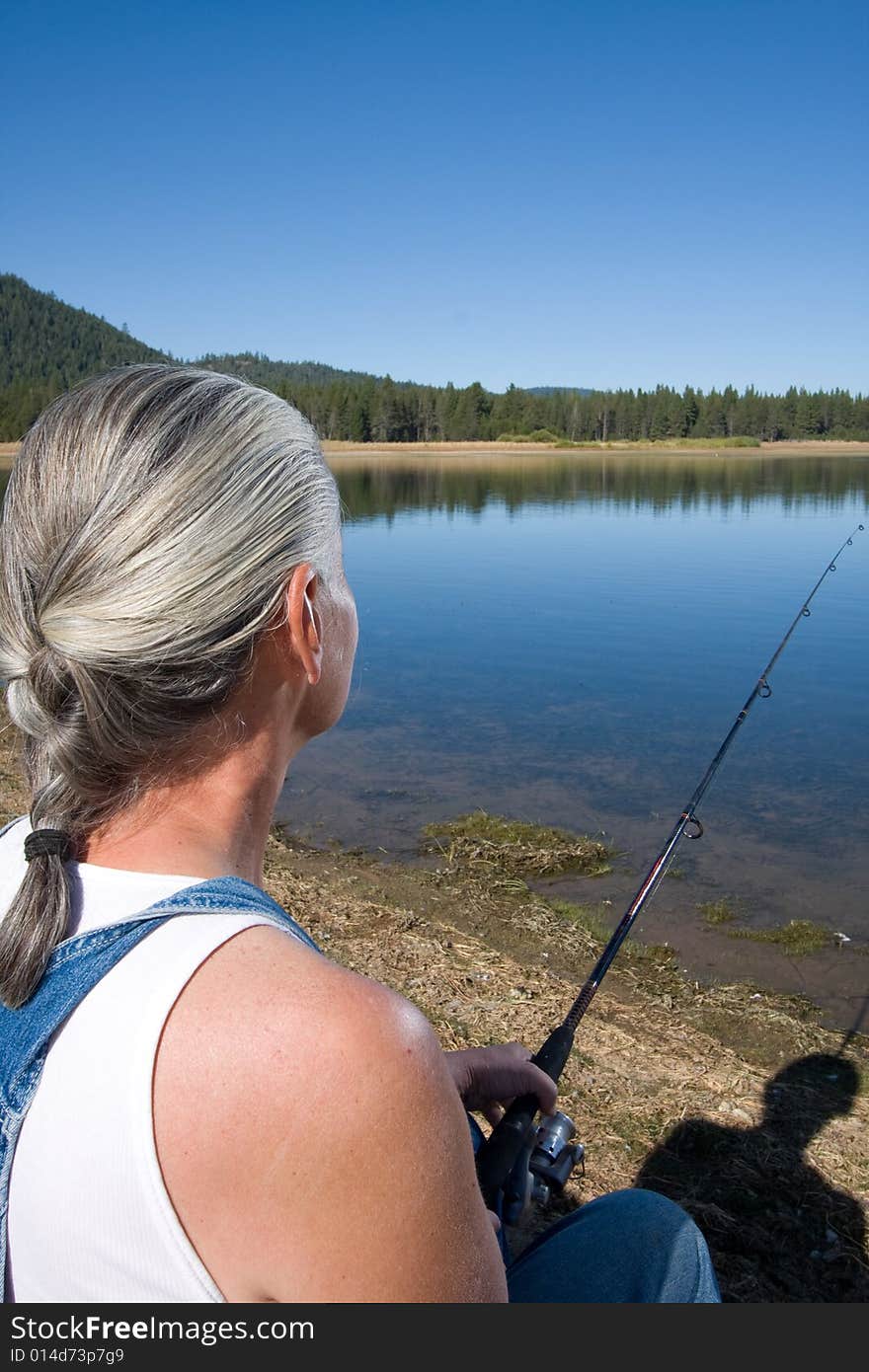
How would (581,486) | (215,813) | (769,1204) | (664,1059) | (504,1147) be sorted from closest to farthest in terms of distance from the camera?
(215,813) < (504,1147) < (769,1204) < (664,1059) < (581,486)

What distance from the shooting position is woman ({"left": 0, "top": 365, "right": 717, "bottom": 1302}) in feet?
3.01

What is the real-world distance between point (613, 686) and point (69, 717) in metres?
12.1

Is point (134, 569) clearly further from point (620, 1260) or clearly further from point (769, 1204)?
point (769, 1204)

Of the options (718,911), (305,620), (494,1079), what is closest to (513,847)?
(718,911)

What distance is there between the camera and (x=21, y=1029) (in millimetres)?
1014

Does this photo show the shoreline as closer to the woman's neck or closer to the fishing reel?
the fishing reel

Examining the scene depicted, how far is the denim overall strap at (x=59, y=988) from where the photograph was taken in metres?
0.99

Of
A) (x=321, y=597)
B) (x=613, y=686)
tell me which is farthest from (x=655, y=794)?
(x=321, y=597)

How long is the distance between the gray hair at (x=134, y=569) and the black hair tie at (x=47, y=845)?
0.02m

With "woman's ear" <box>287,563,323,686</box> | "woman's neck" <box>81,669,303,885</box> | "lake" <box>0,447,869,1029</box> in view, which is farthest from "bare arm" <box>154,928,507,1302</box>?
"lake" <box>0,447,869,1029</box>

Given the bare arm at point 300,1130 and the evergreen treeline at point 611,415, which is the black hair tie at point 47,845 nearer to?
the bare arm at point 300,1130

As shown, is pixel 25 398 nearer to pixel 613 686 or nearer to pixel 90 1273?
pixel 613 686

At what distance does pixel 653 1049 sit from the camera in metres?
4.76

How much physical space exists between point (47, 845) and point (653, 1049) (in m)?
4.19
